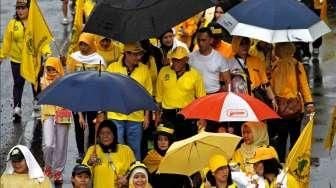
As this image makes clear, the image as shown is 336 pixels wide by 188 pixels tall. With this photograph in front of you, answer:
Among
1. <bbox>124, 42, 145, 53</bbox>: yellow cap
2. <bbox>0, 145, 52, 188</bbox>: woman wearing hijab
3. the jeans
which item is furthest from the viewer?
the jeans

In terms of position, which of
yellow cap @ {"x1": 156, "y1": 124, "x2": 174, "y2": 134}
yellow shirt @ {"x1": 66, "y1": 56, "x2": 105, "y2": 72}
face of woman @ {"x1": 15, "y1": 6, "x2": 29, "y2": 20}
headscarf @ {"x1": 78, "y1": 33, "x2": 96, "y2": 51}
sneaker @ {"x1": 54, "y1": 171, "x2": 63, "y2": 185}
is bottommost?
sneaker @ {"x1": 54, "y1": 171, "x2": 63, "y2": 185}

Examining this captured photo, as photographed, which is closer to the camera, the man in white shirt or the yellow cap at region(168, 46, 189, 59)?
the yellow cap at region(168, 46, 189, 59)

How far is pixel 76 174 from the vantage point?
9.22 metres

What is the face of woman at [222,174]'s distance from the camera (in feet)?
28.8

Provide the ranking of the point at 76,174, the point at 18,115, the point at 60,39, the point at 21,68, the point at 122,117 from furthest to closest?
1. the point at 60,39
2. the point at 18,115
3. the point at 21,68
4. the point at 122,117
5. the point at 76,174

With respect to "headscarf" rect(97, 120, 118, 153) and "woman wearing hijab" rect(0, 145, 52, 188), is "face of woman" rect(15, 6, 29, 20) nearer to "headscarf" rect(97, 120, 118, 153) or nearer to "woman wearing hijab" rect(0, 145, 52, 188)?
"headscarf" rect(97, 120, 118, 153)

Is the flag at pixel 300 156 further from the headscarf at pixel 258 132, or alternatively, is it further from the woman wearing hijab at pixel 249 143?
the headscarf at pixel 258 132

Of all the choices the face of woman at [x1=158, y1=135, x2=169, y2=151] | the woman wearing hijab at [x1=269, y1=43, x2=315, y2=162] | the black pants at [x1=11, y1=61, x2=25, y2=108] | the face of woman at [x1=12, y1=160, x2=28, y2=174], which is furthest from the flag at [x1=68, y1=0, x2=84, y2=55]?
the face of woman at [x1=12, y1=160, x2=28, y2=174]

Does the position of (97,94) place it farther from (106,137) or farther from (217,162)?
(217,162)

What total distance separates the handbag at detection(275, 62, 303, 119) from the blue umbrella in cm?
230

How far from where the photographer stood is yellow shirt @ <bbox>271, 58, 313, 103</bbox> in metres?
11.7

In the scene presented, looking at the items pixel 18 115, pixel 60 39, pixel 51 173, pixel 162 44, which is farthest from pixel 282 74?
pixel 60 39

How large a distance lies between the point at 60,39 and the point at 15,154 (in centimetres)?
1014

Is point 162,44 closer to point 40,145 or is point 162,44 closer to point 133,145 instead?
point 133,145
